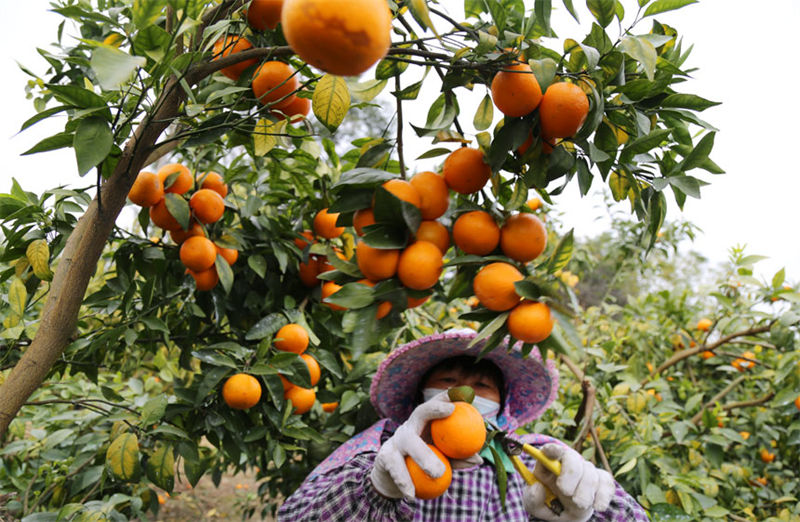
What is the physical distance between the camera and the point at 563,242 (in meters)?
0.74

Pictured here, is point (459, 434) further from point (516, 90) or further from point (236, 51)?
point (236, 51)

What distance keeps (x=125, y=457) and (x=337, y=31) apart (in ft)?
3.04

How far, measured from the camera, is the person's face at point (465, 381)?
144 cm

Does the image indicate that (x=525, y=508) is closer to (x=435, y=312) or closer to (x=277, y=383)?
(x=277, y=383)

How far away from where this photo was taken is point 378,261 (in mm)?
680

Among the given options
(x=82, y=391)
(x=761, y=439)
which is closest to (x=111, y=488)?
(x=82, y=391)

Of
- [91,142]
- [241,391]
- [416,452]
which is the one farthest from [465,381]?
[91,142]

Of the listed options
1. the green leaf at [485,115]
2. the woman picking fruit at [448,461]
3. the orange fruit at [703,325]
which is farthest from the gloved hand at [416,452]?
the orange fruit at [703,325]

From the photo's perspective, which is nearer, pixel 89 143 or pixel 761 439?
pixel 89 143

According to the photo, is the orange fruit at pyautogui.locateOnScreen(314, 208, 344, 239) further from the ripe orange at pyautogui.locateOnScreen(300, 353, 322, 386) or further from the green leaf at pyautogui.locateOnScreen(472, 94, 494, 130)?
the green leaf at pyautogui.locateOnScreen(472, 94, 494, 130)

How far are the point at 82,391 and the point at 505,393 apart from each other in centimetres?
134

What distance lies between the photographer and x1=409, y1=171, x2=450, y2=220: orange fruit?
0.73 meters

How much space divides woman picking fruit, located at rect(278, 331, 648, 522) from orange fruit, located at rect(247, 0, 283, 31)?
27.9 inches

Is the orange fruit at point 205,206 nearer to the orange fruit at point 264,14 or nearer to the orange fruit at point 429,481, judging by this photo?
the orange fruit at point 264,14
